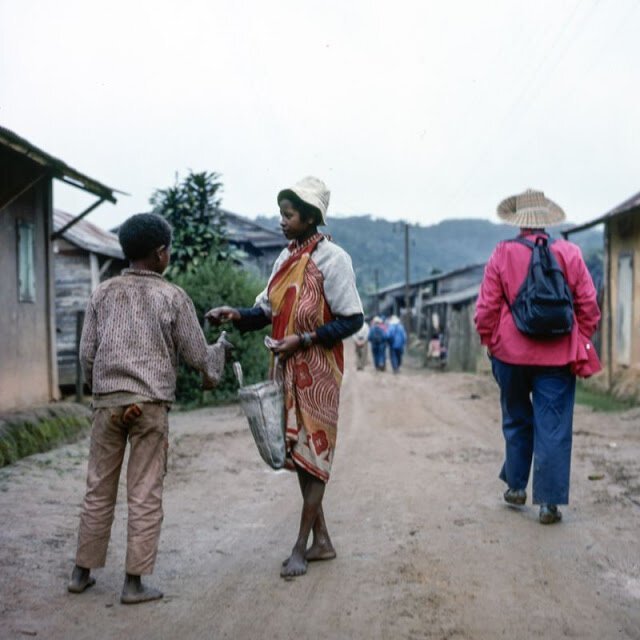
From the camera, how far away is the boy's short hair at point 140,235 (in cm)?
400

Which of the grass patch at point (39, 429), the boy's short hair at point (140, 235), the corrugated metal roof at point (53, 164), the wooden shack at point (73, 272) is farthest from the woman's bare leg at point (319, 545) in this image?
the wooden shack at point (73, 272)

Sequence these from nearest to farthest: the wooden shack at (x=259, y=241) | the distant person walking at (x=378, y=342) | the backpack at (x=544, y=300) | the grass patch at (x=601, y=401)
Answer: the backpack at (x=544, y=300) < the grass patch at (x=601, y=401) < the distant person walking at (x=378, y=342) < the wooden shack at (x=259, y=241)

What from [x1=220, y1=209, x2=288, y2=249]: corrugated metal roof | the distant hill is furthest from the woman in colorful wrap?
the distant hill

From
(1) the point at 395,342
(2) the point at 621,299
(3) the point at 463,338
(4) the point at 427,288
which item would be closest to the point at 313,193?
(2) the point at 621,299

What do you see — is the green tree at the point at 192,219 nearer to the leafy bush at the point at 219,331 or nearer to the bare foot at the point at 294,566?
the leafy bush at the point at 219,331

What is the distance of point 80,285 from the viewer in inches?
744

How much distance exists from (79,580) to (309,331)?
1.57 meters

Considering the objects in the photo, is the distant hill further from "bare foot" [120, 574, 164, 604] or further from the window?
"bare foot" [120, 574, 164, 604]

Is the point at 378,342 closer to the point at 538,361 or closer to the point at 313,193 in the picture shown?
the point at 538,361

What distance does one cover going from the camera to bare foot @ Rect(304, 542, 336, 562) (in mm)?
Answer: 4449

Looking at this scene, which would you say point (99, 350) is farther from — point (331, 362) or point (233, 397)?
point (233, 397)

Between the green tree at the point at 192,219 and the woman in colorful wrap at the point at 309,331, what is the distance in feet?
42.7

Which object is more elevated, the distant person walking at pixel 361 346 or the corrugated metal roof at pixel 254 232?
the corrugated metal roof at pixel 254 232

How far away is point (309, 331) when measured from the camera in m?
4.29
